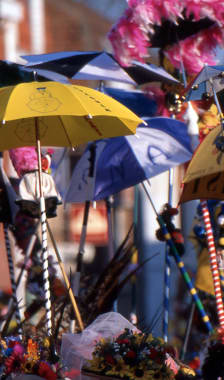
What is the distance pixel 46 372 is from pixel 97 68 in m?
2.41

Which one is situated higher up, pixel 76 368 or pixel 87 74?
pixel 87 74

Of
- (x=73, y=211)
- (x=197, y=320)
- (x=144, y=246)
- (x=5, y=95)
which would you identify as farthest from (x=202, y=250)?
(x=73, y=211)

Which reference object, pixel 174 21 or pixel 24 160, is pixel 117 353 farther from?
pixel 174 21

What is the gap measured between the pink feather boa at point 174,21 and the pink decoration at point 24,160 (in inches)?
33.9

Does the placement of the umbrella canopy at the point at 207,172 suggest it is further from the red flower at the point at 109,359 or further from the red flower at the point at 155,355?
the red flower at the point at 109,359

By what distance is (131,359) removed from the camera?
4.21m

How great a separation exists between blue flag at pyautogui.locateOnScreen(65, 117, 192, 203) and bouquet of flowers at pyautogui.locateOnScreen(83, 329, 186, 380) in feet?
5.96

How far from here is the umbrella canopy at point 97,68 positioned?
18.9 feet

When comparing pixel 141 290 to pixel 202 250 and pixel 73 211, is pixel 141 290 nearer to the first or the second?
pixel 202 250

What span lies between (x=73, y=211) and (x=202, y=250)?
9.65 metres

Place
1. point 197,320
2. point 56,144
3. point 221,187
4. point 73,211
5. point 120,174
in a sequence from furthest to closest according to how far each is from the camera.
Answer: point 73,211, point 197,320, point 120,174, point 56,144, point 221,187

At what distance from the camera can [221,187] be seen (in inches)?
179

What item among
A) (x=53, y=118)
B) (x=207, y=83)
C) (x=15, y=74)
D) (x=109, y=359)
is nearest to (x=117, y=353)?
(x=109, y=359)

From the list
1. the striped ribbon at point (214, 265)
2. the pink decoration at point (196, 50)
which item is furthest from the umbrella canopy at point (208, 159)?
the pink decoration at point (196, 50)
